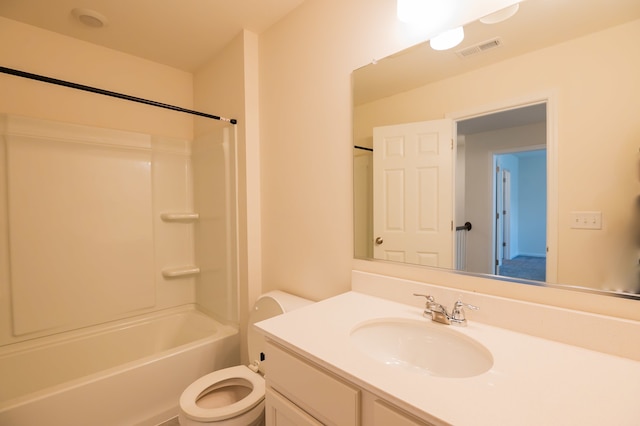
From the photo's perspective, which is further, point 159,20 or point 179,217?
point 179,217

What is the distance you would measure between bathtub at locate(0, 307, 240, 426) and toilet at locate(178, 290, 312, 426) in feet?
1.13

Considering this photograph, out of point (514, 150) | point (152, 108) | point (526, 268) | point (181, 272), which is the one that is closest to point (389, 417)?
point (526, 268)

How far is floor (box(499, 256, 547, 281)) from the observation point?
0.92 m

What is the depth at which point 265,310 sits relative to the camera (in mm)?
1664

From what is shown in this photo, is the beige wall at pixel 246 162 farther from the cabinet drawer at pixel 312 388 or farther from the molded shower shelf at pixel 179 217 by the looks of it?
the cabinet drawer at pixel 312 388

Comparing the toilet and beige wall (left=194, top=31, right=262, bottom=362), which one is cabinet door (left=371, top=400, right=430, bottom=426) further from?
beige wall (left=194, top=31, right=262, bottom=362)

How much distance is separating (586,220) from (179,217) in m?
2.46

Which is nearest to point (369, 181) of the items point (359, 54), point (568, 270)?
point (359, 54)

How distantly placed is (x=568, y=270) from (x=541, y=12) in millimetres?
811

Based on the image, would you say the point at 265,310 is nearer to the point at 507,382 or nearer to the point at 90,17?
the point at 507,382

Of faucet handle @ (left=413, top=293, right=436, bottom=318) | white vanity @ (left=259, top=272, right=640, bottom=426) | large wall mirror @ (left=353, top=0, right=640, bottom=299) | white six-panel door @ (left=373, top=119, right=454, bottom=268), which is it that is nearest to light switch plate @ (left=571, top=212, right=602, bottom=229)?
large wall mirror @ (left=353, top=0, right=640, bottom=299)

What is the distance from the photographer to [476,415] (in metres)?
0.55

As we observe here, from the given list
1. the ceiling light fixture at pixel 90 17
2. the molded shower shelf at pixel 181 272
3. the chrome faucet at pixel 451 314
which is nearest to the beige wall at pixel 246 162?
the molded shower shelf at pixel 181 272

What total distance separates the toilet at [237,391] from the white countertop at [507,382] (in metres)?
0.64
